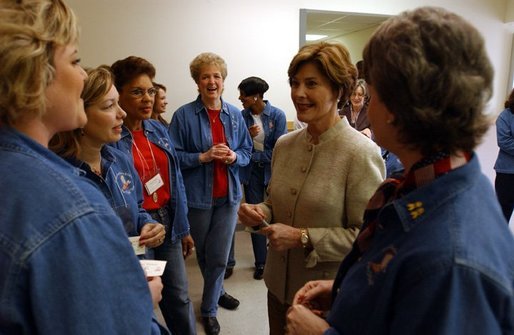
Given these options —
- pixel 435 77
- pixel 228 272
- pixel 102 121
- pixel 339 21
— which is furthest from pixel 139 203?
pixel 339 21

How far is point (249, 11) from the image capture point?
395 centimetres

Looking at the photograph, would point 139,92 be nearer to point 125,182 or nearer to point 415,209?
point 125,182

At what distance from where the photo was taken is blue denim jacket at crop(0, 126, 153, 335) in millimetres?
609

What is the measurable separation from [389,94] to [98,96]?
1167 mm

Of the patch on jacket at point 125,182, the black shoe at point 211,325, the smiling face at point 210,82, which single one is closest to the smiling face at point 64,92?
the patch on jacket at point 125,182

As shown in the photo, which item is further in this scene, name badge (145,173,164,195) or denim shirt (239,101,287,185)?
denim shirt (239,101,287,185)

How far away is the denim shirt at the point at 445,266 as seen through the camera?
56cm

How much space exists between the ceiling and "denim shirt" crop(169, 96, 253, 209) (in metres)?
2.37

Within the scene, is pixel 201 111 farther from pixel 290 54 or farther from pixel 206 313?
pixel 290 54

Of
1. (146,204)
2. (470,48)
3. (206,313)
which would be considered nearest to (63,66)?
(470,48)

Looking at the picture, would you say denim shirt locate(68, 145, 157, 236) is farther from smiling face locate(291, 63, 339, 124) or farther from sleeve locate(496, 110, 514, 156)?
sleeve locate(496, 110, 514, 156)

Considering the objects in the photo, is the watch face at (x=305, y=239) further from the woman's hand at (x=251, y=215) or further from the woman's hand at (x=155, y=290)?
the woman's hand at (x=155, y=290)

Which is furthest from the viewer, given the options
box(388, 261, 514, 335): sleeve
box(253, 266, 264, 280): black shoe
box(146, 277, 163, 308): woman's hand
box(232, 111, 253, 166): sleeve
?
box(253, 266, 264, 280): black shoe

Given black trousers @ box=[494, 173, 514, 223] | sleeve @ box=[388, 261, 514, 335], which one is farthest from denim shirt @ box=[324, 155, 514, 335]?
black trousers @ box=[494, 173, 514, 223]
